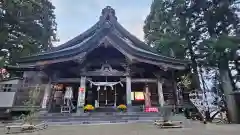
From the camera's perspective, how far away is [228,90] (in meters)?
13.8

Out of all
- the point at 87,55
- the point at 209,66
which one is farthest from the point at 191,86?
the point at 87,55

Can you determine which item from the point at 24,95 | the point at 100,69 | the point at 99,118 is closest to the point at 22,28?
the point at 24,95

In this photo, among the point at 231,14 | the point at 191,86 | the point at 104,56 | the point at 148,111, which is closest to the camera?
the point at 148,111

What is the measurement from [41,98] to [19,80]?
199 centimetres

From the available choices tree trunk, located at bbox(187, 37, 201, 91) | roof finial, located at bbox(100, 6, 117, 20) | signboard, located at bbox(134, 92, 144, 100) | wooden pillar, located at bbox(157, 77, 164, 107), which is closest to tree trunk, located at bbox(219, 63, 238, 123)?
tree trunk, located at bbox(187, 37, 201, 91)

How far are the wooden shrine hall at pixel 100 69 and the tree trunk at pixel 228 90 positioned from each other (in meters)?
3.74

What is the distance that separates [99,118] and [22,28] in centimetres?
1296

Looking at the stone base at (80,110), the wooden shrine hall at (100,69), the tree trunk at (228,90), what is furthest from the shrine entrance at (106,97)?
the tree trunk at (228,90)

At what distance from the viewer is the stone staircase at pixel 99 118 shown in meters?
8.78

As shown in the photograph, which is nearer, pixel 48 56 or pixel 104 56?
pixel 48 56

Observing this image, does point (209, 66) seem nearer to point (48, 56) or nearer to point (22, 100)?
point (48, 56)

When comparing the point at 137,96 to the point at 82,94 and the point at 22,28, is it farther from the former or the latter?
the point at 22,28

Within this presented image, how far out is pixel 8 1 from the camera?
47.4ft

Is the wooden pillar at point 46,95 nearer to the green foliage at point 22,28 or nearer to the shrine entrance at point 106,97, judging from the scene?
the shrine entrance at point 106,97
